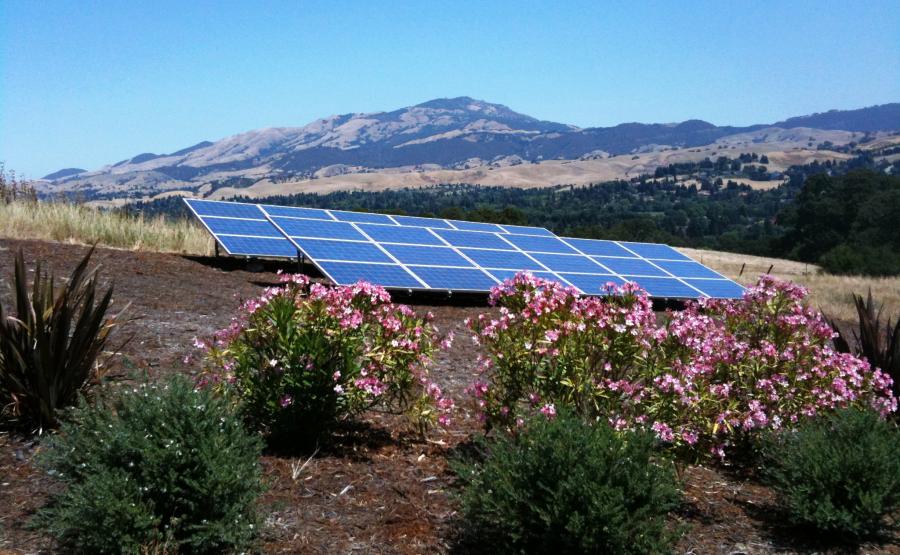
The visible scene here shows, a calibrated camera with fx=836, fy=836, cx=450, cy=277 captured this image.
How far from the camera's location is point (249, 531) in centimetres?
412

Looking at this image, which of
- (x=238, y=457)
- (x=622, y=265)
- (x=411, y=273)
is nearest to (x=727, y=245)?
(x=622, y=265)

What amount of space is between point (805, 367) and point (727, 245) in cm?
5996

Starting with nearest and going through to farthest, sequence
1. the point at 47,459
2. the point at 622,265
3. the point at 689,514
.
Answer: the point at 47,459, the point at 689,514, the point at 622,265

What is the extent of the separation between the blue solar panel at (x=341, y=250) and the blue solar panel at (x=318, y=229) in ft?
1.28

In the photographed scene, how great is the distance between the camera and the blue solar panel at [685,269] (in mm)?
18656

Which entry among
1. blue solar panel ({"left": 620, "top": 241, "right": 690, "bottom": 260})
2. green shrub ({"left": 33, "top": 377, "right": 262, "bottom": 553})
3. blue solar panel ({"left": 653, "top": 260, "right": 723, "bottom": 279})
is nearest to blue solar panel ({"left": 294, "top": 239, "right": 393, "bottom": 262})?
blue solar panel ({"left": 653, "top": 260, "right": 723, "bottom": 279})

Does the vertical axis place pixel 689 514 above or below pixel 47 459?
below

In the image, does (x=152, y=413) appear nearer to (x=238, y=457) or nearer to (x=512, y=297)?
(x=238, y=457)

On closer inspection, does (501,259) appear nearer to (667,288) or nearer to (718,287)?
(667,288)

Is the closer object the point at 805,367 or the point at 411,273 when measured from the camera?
the point at 805,367

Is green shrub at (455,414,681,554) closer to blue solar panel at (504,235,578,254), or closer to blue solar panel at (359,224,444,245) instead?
blue solar panel at (359,224,444,245)

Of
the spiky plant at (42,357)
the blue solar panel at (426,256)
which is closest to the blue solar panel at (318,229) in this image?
the blue solar panel at (426,256)

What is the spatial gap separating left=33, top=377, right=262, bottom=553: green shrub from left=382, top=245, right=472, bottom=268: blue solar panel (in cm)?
983

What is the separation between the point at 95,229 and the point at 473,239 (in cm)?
730
